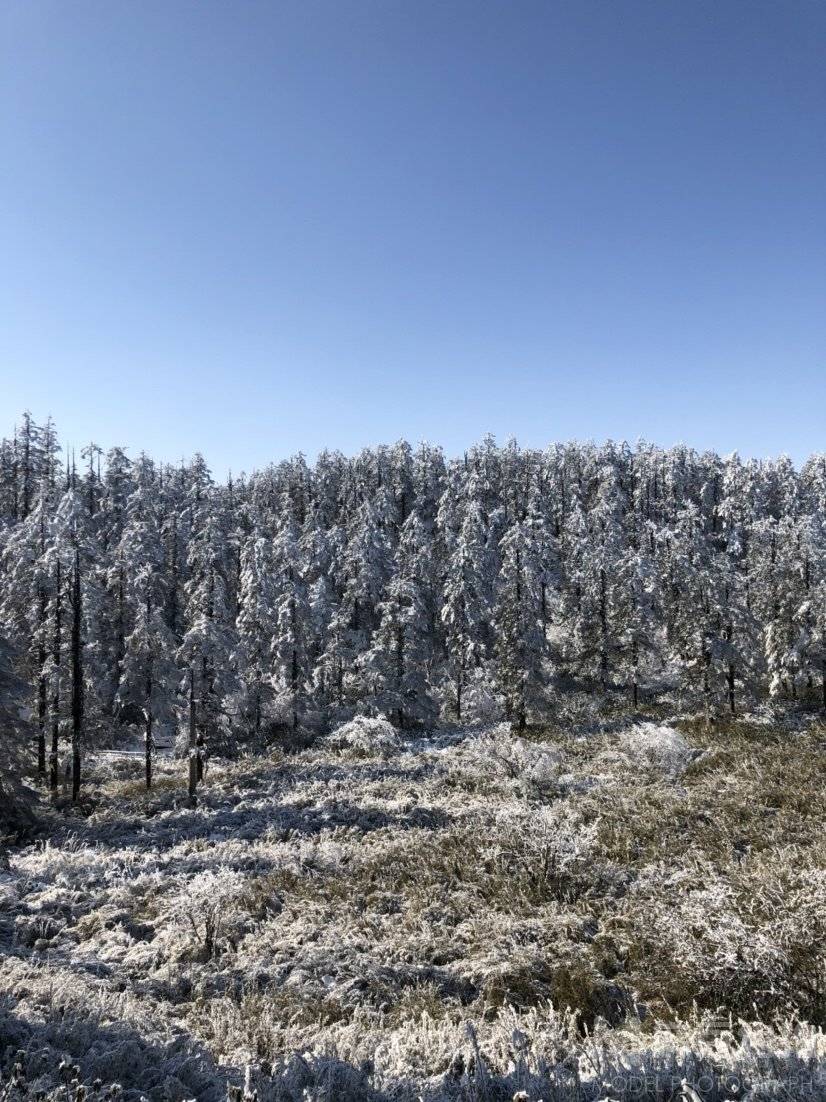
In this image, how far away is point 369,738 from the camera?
101 feet

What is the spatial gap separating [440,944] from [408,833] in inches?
251

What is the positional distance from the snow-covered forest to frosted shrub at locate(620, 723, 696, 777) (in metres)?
0.20

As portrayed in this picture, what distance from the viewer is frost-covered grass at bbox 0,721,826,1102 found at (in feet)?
21.7

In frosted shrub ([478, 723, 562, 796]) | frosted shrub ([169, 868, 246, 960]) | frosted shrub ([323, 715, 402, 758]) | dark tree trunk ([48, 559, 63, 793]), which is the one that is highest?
dark tree trunk ([48, 559, 63, 793])

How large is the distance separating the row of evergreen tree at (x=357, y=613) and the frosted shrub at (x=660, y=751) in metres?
8.83

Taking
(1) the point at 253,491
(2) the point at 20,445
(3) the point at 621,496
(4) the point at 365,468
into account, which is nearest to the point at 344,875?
(2) the point at 20,445

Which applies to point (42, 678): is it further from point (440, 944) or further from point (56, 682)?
point (440, 944)

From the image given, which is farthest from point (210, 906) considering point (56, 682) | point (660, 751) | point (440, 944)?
point (56, 682)

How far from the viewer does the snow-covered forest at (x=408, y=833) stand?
7270mm

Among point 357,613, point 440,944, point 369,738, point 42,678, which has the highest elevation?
point 357,613

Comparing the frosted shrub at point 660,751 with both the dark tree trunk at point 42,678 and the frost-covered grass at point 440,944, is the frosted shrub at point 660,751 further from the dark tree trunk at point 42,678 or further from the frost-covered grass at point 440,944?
the dark tree trunk at point 42,678

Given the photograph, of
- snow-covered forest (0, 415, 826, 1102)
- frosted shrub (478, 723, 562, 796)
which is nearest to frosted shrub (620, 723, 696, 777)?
snow-covered forest (0, 415, 826, 1102)

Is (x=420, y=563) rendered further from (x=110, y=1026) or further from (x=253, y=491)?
(x=253, y=491)

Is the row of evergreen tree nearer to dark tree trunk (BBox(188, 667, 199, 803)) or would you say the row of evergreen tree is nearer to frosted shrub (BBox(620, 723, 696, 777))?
dark tree trunk (BBox(188, 667, 199, 803))
